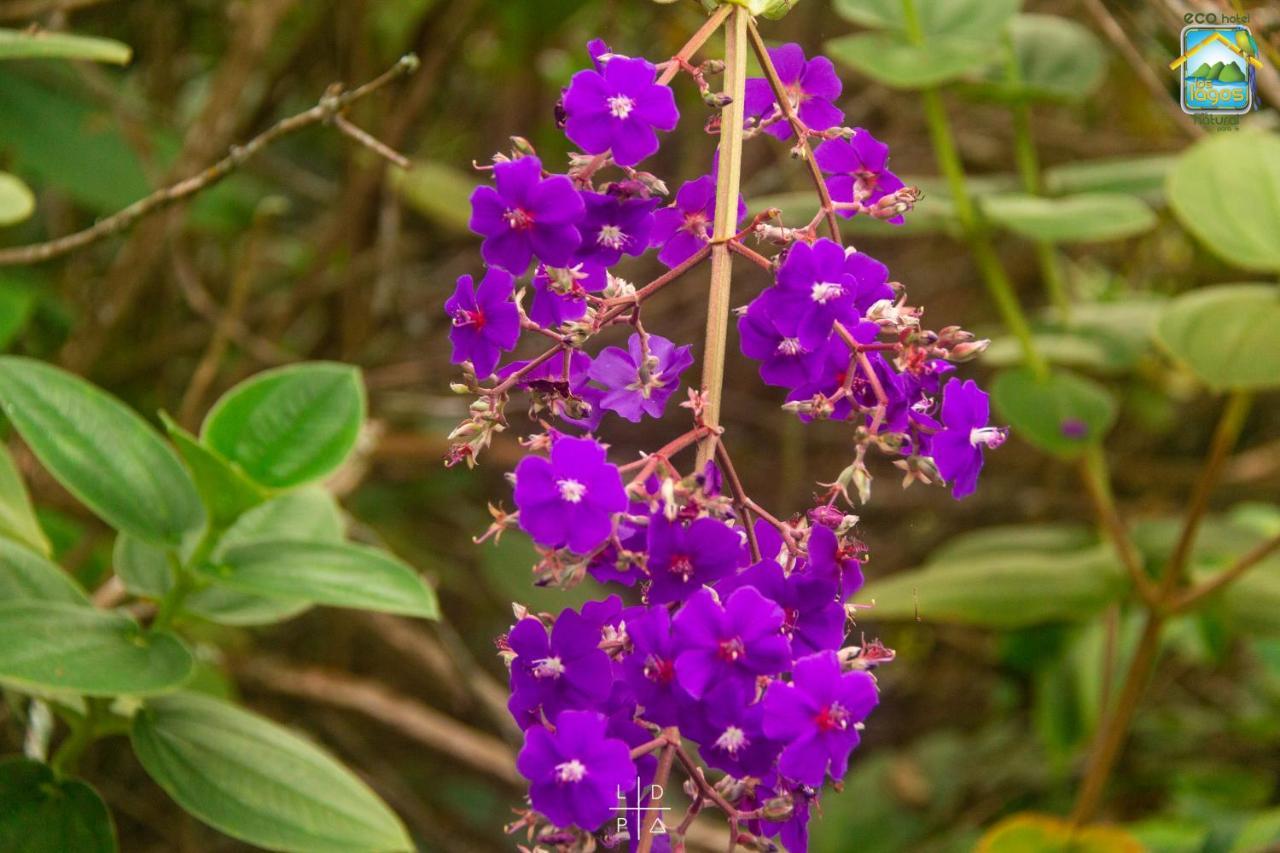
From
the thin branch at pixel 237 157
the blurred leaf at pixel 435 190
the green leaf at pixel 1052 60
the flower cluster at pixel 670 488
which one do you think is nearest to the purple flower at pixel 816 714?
the flower cluster at pixel 670 488

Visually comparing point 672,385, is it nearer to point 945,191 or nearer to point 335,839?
point 335,839

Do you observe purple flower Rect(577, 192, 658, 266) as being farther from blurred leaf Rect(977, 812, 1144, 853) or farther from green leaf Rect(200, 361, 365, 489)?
blurred leaf Rect(977, 812, 1144, 853)

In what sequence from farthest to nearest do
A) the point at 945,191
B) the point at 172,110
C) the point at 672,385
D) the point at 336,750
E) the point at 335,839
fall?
the point at 172,110 → the point at 336,750 → the point at 945,191 → the point at 335,839 → the point at 672,385

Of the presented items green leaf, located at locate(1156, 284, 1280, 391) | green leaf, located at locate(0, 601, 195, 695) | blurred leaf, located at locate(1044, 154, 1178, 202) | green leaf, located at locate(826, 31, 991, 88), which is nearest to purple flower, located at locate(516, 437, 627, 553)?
green leaf, located at locate(0, 601, 195, 695)

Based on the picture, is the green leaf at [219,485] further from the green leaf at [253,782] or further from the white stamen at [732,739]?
the white stamen at [732,739]

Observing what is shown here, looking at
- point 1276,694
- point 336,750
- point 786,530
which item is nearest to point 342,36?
point 336,750
